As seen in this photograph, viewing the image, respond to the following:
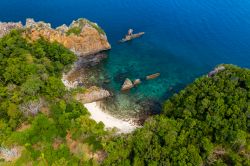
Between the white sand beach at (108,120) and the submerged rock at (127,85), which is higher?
the submerged rock at (127,85)

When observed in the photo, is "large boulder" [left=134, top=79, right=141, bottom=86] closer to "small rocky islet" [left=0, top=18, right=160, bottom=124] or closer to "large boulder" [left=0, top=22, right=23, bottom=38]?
"small rocky islet" [left=0, top=18, right=160, bottom=124]

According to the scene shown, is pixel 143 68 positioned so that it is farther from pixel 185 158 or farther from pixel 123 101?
pixel 185 158

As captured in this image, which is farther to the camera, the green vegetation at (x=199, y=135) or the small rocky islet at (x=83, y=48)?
the small rocky islet at (x=83, y=48)

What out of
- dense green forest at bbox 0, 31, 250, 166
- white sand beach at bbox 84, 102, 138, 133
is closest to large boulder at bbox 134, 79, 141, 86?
white sand beach at bbox 84, 102, 138, 133

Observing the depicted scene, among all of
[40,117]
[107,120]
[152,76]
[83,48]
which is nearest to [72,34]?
[83,48]

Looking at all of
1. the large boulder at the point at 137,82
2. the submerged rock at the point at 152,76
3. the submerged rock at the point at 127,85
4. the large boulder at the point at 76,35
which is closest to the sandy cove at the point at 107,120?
the submerged rock at the point at 127,85

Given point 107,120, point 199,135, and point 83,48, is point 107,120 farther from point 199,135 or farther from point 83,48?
point 83,48

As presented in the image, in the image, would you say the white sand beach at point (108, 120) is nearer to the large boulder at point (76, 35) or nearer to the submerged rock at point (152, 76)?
the submerged rock at point (152, 76)
